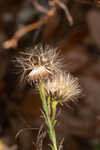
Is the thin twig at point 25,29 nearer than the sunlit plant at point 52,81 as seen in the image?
No

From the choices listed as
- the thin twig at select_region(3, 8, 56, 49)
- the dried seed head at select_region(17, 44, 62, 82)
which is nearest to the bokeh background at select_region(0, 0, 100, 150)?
the thin twig at select_region(3, 8, 56, 49)

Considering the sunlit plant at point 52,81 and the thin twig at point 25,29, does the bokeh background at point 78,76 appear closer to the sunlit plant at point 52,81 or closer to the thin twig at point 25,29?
the thin twig at point 25,29

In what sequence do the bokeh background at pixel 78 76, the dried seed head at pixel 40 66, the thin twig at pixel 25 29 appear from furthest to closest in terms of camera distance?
the bokeh background at pixel 78 76 → the thin twig at pixel 25 29 → the dried seed head at pixel 40 66

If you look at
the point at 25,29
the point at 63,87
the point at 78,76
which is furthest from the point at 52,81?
the point at 78,76

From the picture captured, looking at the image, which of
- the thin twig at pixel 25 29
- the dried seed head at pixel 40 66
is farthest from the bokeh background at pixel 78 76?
the dried seed head at pixel 40 66

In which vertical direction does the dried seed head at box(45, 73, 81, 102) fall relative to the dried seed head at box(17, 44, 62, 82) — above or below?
below

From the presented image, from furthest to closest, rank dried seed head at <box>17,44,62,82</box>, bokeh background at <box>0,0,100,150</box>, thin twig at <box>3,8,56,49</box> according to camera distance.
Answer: bokeh background at <box>0,0,100,150</box> → thin twig at <box>3,8,56,49</box> → dried seed head at <box>17,44,62,82</box>

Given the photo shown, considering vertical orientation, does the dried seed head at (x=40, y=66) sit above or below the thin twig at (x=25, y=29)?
below

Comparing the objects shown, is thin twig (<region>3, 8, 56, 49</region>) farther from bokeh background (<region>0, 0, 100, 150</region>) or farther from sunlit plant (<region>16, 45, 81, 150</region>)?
sunlit plant (<region>16, 45, 81, 150</region>)

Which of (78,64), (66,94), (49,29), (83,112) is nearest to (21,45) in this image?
(49,29)

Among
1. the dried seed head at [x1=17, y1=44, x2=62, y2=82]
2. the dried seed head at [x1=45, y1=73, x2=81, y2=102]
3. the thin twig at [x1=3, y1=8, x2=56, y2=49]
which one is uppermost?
the thin twig at [x1=3, y1=8, x2=56, y2=49]
